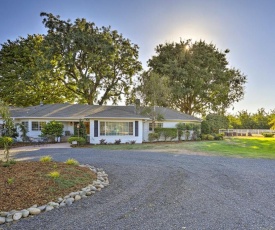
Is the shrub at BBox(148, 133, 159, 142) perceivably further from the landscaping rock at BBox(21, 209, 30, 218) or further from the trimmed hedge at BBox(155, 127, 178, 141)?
the landscaping rock at BBox(21, 209, 30, 218)

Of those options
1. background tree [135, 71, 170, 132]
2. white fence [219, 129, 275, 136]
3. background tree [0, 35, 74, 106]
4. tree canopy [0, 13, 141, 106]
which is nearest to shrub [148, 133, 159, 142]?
background tree [135, 71, 170, 132]

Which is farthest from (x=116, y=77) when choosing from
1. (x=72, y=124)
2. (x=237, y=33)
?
(x=237, y=33)

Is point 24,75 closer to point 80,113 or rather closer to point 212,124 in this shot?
point 80,113

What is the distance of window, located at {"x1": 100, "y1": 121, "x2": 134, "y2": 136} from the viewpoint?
22.3 metres

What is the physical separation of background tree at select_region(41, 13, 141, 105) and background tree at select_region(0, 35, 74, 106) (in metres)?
1.91

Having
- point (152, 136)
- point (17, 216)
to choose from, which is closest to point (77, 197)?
point (17, 216)

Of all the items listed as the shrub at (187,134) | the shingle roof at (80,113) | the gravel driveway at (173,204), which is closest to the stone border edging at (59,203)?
the gravel driveway at (173,204)

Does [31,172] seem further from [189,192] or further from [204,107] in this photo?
[204,107]

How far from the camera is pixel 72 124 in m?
25.1

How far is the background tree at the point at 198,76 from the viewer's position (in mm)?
32438

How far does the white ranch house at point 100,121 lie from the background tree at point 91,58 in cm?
598

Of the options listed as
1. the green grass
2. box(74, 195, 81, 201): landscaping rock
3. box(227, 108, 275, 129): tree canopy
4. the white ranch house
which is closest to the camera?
box(74, 195, 81, 201): landscaping rock

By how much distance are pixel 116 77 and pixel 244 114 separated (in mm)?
28235

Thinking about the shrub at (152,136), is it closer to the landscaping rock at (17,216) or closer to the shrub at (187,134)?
the shrub at (187,134)
